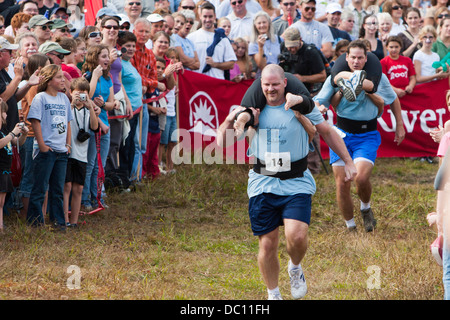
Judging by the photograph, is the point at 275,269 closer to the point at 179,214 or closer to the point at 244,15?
the point at 179,214

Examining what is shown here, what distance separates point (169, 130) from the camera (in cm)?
1209

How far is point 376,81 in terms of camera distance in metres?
8.75

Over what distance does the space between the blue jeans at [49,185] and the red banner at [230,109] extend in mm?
4392

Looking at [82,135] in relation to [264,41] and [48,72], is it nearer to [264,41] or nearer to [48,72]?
[48,72]

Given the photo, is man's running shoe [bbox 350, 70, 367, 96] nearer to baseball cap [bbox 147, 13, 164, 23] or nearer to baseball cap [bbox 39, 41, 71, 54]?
baseball cap [bbox 39, 41, 71, 54]

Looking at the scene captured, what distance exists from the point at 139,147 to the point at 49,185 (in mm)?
2577

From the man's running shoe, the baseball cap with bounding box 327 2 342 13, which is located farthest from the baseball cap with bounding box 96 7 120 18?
the baseball cap with bounding box 327 2 342 13

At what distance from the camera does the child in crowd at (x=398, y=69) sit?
1354cm

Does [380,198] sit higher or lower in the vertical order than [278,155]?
lower

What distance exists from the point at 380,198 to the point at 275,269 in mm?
5092

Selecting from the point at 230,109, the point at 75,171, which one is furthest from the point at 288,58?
the point at 75,171

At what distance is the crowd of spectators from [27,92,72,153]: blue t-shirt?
3 cm

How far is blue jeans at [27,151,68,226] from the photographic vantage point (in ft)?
27.0
